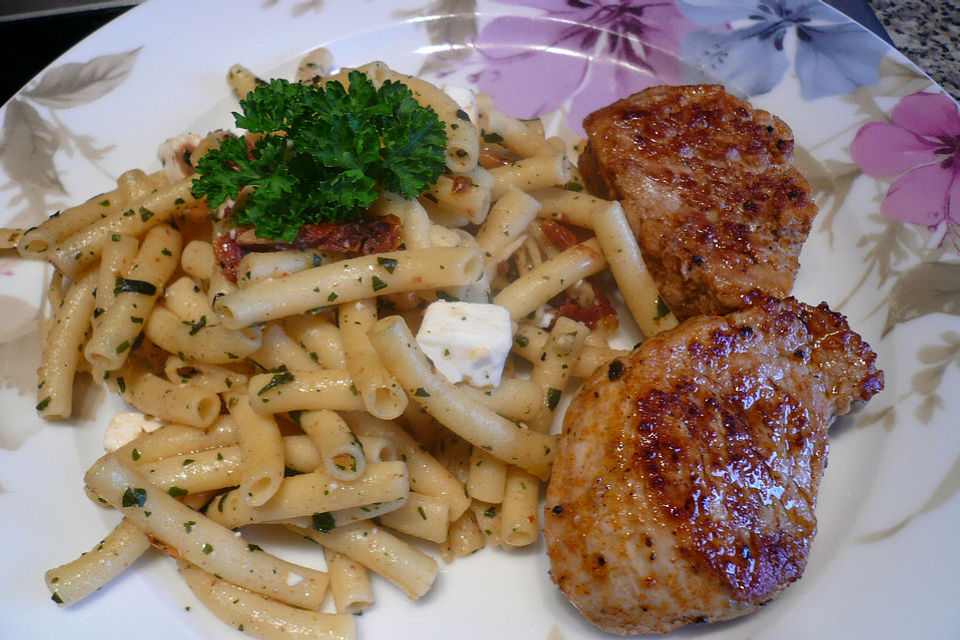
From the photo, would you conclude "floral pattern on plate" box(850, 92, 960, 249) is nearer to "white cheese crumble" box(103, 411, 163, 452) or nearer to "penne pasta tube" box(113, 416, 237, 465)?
"penne pasta tube" box(113, 416, 237, 465)

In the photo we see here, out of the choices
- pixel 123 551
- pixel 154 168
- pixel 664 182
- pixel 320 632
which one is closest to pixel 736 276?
pixel 664 182

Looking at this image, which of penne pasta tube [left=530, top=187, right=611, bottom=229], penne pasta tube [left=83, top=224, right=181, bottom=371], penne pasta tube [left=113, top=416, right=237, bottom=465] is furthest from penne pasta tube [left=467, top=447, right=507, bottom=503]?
penne pasta tube [left=83, top=224, right=181, bottom=371]

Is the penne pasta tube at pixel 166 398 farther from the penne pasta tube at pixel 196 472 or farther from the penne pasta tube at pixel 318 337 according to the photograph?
the penne pasta tube at pixel 318 337

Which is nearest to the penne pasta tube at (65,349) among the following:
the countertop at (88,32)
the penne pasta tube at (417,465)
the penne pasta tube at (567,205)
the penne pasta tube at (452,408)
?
the penne pasta tube at (417,465)

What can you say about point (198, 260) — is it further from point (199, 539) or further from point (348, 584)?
point (348, 584)

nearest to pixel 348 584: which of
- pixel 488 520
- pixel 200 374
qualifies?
pixel 488 520

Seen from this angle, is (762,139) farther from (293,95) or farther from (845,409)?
(293,95)
